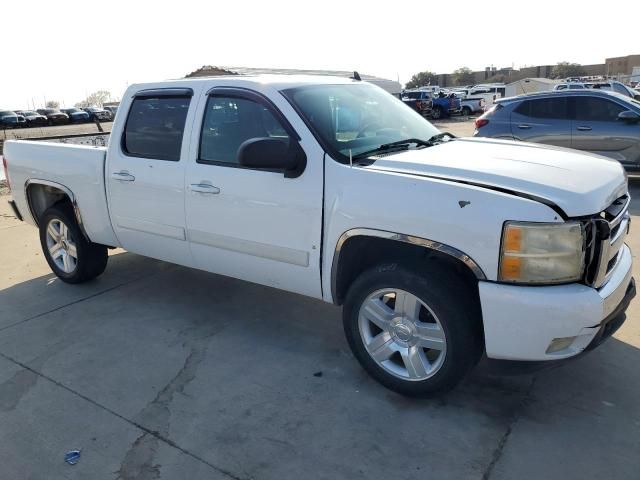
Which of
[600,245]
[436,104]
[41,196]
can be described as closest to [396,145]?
[600,245]

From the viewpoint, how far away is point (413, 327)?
3.15 meters

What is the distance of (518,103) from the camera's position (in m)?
9.73

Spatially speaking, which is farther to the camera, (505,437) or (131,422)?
(131,422)

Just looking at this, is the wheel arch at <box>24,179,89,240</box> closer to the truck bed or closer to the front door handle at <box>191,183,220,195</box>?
the truck bed

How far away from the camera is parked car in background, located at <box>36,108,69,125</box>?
145 ft

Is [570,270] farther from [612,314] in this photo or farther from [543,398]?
[543,398]

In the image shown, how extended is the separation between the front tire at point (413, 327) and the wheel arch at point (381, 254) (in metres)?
0.11

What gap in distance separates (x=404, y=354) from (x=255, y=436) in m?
0.98

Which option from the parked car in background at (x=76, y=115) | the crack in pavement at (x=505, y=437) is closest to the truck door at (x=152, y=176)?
the crack in pavement at (x=505, y=437)

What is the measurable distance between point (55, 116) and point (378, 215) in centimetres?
4790

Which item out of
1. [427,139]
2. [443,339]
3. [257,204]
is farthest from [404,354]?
[427,139]

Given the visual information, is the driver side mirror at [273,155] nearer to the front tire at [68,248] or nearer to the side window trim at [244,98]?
the side window trim at [244,98]

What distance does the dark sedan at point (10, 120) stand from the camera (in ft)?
128

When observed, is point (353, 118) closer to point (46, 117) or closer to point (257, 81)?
point (257, 81)
